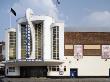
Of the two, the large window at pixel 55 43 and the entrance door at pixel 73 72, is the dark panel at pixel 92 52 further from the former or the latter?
the large window at pixel 55 43

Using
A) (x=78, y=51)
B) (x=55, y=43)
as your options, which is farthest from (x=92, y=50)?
(x=55, y=43)

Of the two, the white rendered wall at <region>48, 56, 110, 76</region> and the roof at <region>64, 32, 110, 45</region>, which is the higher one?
the roof at <region>64, 32, 110, 45</region>

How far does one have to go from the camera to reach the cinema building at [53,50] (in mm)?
75688

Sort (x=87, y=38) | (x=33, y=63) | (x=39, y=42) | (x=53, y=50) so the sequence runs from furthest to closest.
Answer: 1. (x=87, y=38)
2. (x=39, y=42)
3. (x=53, y=50)
4. (x=33, y=63)

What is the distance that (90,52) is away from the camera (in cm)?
7694

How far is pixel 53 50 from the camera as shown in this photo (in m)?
75.9

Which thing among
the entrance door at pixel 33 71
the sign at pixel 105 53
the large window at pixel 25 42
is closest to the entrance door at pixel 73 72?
the entrance door at pixel 33 71

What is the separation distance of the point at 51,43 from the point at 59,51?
2.26 meters

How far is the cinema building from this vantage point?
7569cm

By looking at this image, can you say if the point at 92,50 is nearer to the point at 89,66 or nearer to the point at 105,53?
the point at 105,53

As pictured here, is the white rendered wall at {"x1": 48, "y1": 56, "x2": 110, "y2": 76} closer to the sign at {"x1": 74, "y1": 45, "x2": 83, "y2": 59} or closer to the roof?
the sign at {"x1": 74, "y1": 45, "x2": 83, "y2": 59}

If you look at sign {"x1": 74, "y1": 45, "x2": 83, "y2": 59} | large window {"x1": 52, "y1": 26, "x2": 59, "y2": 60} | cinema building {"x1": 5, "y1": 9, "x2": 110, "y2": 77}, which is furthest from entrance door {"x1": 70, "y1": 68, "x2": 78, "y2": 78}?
large window {"x1": 52, "y1": 26, "x2": 59, "y2": 60}

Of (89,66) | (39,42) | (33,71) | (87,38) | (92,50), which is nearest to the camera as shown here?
(39,42)

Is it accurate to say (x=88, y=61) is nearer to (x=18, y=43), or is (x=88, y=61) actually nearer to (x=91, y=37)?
(x=91, y=37)
